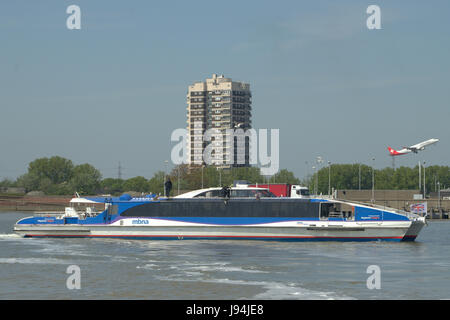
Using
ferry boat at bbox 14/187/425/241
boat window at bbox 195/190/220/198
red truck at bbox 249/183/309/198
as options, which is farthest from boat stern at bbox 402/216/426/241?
red truck at bbox 249/183/309/198

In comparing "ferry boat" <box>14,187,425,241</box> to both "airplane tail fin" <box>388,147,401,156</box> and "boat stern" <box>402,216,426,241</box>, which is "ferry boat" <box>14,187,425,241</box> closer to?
"boat stern" <box>402,216,426,241</box>

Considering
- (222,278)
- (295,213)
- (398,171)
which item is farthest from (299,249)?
(398,171)

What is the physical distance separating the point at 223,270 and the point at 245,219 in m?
16.4

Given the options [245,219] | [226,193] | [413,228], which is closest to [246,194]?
[226,193]

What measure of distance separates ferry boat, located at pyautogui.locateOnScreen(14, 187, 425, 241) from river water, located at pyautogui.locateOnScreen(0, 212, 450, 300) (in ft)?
2.83

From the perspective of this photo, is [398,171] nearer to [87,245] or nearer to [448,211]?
[448,211]

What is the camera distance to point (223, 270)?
34.0 meters

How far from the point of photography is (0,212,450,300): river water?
27.5 metres

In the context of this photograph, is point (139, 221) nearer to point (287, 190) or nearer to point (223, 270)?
point (223, 270)

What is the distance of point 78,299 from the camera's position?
2606 centimetres

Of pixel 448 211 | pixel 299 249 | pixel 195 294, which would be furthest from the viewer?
pixel 448 211

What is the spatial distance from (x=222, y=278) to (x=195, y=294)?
4.22 metres

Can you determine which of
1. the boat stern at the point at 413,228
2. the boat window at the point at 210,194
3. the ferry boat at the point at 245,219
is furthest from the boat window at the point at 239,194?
the boat stern at the point at 413,228
